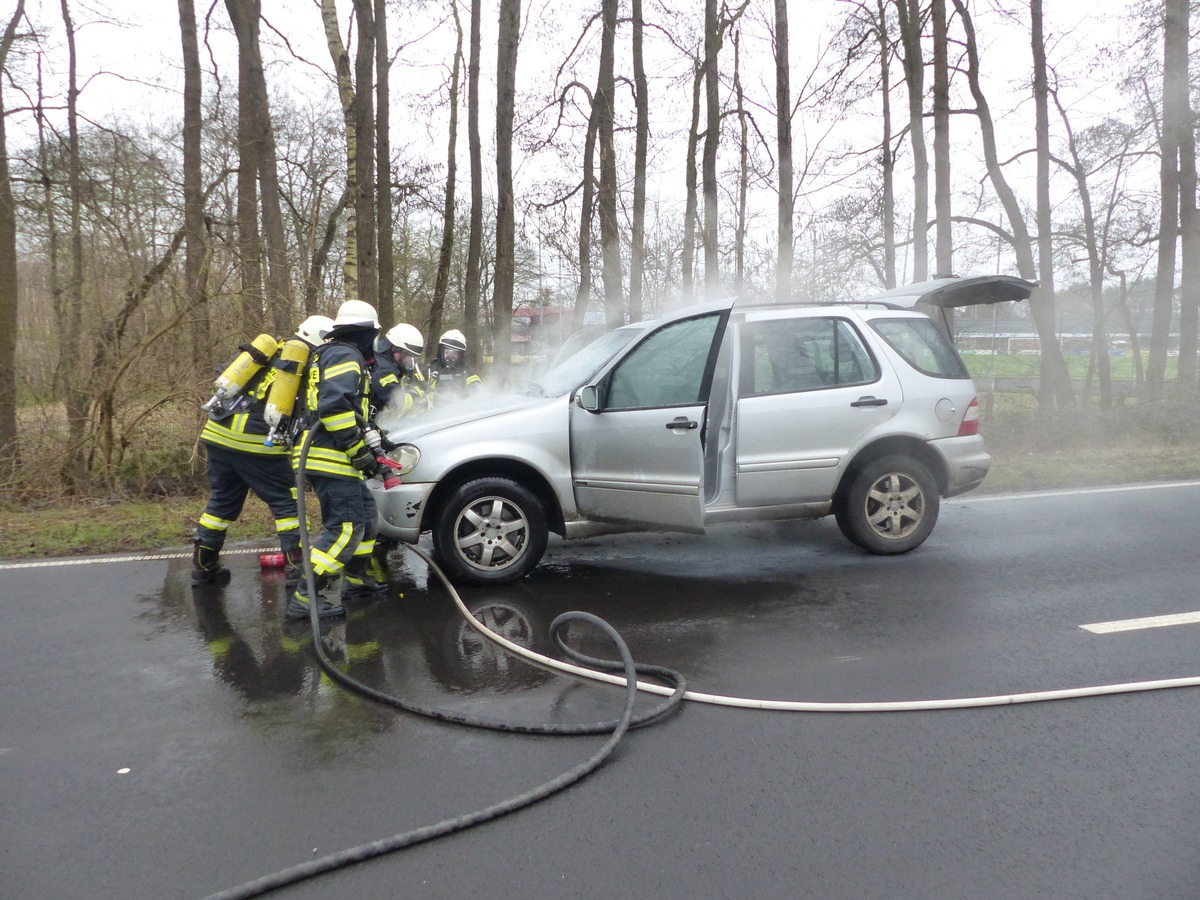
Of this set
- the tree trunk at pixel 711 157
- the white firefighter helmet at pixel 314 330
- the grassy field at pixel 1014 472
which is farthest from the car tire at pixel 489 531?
the tree trunk at pixel 711 157

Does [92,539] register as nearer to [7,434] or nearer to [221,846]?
[7,434]

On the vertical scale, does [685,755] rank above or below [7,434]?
below

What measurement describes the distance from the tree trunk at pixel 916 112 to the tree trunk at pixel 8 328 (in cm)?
1388

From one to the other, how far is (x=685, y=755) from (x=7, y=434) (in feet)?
30.9

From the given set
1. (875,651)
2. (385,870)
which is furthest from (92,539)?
(875,651)

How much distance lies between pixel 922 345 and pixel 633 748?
4331 mm

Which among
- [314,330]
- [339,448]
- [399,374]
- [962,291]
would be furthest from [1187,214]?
[339,448]

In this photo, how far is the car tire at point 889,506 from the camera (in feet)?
20.3

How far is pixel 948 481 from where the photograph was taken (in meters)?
6.38

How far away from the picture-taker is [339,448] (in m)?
4.98

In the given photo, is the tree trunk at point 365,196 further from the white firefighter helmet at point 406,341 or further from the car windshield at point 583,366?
the car windshield at point 583,366

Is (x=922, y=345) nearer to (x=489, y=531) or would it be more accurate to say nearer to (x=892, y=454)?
(x=892, y=454)

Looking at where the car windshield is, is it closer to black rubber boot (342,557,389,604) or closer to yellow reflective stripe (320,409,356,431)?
yellow reflective stripe (320,409,356,431)

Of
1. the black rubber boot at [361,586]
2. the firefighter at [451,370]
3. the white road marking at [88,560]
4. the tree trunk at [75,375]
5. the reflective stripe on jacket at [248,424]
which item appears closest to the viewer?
the black rubber boot at [361,586]
